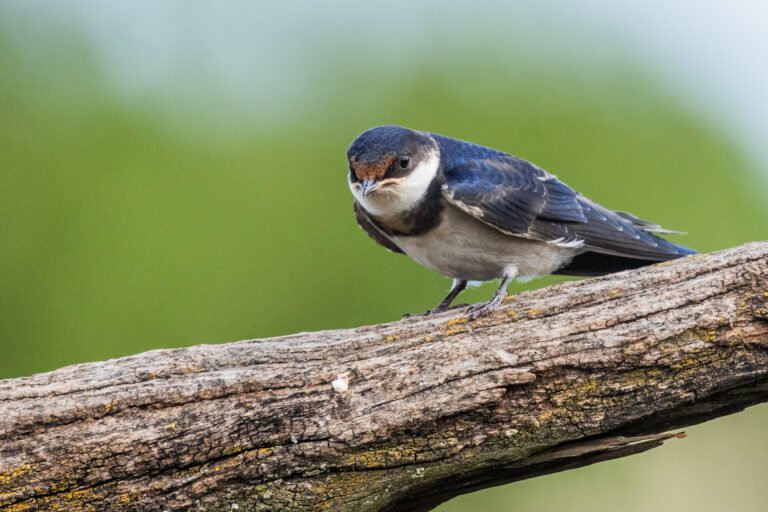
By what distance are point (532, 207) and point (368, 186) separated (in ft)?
3.54

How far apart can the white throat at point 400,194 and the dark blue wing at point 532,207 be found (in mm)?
131

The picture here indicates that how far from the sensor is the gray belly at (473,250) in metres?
5.83

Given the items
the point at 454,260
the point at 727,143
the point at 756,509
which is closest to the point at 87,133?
the point at 454,260

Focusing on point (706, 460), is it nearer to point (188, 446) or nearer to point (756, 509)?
point (756, 509)

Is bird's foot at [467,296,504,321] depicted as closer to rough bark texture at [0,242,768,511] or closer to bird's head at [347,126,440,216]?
rough bark texture at [0,242,768,511]

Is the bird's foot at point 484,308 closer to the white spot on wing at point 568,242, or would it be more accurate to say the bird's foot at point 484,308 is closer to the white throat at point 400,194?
the white throat at point 400,194

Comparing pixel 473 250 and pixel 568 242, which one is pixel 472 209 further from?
pixel 568 242

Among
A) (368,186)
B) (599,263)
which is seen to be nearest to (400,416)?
(368,186)

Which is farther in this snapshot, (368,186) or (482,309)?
(368,186)

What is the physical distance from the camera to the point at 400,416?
13.6ft

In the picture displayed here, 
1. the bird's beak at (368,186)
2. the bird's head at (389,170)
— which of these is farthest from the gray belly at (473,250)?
the bird's beak at (368,186)

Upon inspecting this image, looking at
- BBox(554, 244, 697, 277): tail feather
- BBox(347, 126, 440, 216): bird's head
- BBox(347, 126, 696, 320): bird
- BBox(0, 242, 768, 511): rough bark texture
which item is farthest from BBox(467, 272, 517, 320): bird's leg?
BBox(554, 244, 697, 277): tail feather

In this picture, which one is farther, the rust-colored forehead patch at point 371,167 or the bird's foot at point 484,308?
the rust-colored forehead patch at point 371,167

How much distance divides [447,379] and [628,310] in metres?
0.85
